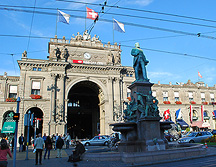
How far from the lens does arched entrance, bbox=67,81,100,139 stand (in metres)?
46.4

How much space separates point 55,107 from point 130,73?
56.4ft

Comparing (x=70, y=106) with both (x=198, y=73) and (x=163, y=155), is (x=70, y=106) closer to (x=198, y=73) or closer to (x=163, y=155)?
(x=198, y=73)

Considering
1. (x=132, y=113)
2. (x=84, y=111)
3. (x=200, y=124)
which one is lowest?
(x=200, y=124)

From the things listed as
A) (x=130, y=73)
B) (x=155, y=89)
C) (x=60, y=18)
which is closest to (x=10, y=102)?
(x=60, y=18)

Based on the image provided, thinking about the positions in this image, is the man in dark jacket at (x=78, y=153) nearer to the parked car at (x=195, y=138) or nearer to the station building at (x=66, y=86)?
Result: the parked car at (x=195, y=138)

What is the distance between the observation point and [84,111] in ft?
161

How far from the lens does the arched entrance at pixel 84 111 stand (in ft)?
152

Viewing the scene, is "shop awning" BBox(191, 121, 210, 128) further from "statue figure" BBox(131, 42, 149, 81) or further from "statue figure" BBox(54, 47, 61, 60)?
"statue figure" BBox(131, 42, 149, 81)

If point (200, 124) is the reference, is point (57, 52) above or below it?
above

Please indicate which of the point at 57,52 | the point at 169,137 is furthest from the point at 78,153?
the point at 57,52

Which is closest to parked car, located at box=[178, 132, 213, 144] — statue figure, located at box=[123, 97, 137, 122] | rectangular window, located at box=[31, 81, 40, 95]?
statue figure, located at box=[123, 97, 137, 122]

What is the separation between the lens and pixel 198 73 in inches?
2110

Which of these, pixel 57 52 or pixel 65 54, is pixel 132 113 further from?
pixel 57 52

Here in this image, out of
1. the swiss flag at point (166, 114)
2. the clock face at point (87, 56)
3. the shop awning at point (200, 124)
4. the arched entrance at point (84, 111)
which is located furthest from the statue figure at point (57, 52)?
the shop awning at point (200, 124)
